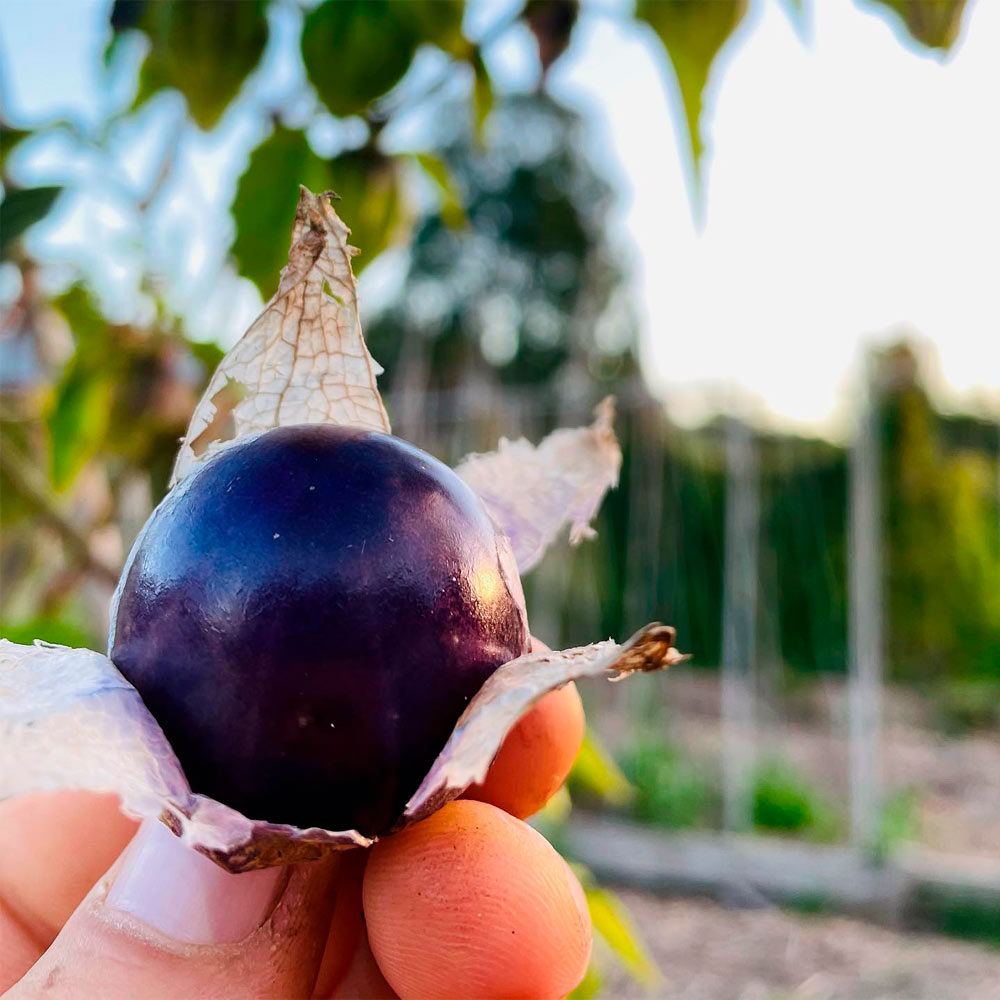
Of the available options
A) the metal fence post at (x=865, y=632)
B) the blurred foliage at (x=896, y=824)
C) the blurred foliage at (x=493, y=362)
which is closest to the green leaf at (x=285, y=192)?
the blurred foliage at (x=493, y=362)

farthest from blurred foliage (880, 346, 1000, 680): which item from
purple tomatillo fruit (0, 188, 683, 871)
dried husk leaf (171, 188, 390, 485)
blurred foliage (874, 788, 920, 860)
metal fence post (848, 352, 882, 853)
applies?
purple tomatillo fruit (0, 188, 683, 871)

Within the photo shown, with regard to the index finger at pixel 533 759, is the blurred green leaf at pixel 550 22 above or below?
above

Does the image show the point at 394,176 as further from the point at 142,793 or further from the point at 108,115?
the point at 142,793

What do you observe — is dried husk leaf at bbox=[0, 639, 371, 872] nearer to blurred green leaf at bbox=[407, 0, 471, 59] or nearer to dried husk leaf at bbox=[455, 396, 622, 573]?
dried husk leaf at bbox=[455, 396, 622, 573]

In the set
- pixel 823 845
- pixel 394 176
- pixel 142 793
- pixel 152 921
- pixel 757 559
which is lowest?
pixel 823 845

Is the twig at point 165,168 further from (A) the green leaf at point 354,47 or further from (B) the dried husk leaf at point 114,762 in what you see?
(B) the dried husk leaf at point 114,762

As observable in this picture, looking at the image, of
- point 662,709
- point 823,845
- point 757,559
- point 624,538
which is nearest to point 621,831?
point 823,845

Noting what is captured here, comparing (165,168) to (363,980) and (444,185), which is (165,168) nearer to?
(444,185)
